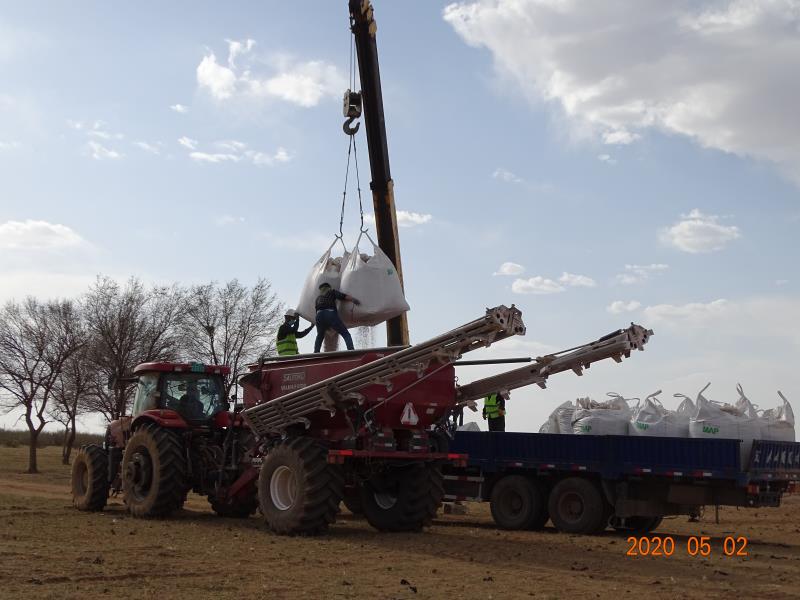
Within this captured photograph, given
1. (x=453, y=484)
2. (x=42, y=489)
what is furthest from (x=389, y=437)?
(x=42, y=489)

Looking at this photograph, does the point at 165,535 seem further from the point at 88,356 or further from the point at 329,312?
the point at 88,356

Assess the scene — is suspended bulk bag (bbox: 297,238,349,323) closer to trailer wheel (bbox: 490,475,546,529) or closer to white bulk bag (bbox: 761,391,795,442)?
trailer wheel (bbox: 490,475,546,529)

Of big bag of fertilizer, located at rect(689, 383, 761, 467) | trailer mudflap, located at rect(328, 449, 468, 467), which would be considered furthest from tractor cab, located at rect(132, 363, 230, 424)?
big bag of fertilizer, located at rect(689, 383, 761, 467)

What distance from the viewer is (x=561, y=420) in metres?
16.8

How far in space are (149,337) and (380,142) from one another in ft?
67.3

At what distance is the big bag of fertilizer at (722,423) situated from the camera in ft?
49.1

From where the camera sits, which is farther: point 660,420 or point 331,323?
point 660,420

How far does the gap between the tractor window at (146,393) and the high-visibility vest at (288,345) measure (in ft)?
7.79

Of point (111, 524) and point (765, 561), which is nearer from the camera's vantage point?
point (765, 561)

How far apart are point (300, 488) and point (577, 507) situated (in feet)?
16.5

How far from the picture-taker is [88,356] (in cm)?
3453

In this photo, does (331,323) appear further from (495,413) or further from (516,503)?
(495,413)

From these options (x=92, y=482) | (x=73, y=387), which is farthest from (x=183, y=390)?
(x=73, y=387)

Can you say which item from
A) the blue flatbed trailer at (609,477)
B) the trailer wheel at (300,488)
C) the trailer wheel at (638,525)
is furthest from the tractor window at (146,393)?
the trailer wheel at (638,525)
